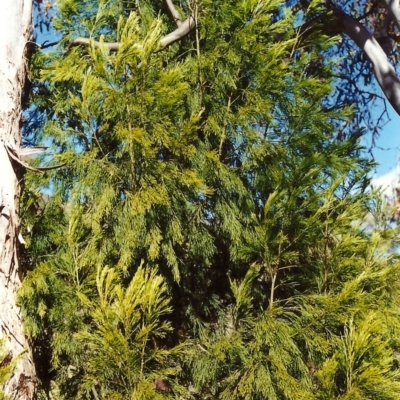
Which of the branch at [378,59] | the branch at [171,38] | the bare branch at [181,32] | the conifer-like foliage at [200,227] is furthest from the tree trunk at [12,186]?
the branch at [378,59]

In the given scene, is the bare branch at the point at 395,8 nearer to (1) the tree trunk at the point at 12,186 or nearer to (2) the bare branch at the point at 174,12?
(2) the bare branch at the point at 174,12

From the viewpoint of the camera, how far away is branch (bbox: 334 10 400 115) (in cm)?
385

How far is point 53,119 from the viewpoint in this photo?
3.06 metres

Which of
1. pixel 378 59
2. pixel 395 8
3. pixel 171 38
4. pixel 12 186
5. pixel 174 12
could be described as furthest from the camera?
pixel 378 59

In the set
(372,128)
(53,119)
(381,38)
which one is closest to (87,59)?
(53,119)

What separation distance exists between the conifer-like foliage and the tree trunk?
0.10 m

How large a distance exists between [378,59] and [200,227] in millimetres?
2425

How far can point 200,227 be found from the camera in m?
2.79

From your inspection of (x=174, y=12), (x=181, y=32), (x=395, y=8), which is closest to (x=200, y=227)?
(x=181, y=32)

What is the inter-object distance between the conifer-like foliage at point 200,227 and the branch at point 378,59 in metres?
1.05

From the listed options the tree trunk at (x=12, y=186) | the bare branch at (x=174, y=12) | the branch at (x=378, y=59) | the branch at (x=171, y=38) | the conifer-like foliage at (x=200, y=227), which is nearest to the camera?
the conifer-like foliage at (x=200, y=227)

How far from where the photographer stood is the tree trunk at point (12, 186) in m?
2.47

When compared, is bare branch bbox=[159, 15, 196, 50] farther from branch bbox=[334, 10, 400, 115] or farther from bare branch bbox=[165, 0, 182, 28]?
branch bbox=[334, 10, 400, 115]

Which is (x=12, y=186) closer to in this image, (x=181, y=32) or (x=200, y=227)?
(x=200, y=227)
